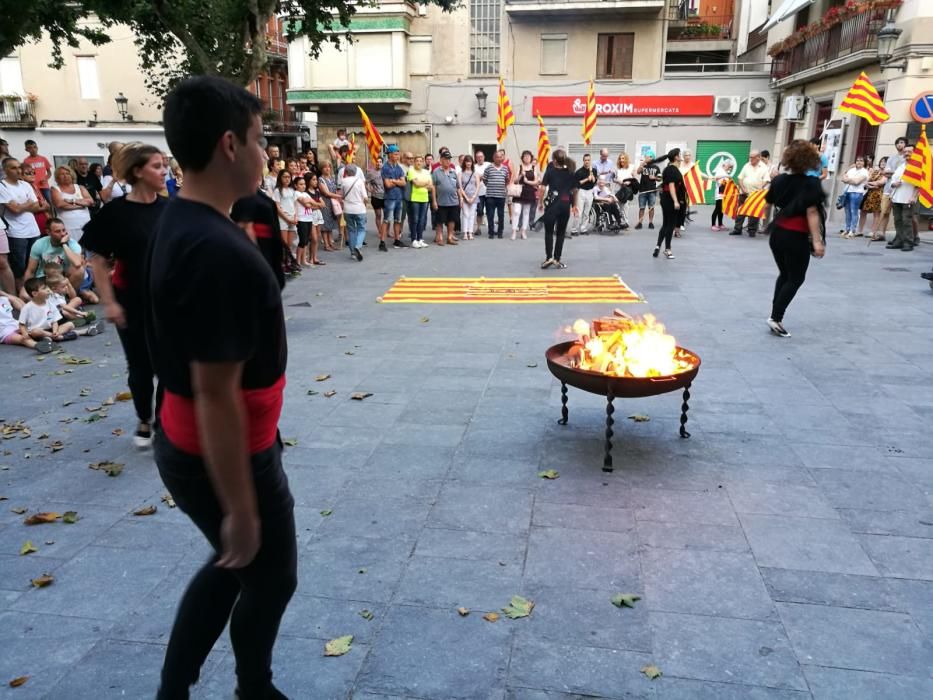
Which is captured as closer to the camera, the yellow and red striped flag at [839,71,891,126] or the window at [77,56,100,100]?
the yellow and red striped flag at [839,71,891,126]

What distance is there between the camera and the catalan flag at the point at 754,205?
15.9m

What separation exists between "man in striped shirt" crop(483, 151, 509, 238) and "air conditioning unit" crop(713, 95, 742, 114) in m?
15.3

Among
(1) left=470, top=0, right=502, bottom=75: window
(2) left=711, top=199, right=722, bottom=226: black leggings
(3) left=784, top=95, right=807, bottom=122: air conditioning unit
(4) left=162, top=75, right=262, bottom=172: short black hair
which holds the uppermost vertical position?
(1) left=470, top=0, right=502, bottom=75: window

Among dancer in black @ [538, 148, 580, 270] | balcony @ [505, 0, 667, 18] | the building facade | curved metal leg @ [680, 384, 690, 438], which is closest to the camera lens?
curved metal leg @ [680, 384, 690, 438]

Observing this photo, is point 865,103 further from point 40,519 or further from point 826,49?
point 40,519

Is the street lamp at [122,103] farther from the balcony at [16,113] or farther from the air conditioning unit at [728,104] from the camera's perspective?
the air conditioning unit at [728,104]

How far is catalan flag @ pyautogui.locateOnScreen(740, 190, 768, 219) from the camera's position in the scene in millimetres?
15931

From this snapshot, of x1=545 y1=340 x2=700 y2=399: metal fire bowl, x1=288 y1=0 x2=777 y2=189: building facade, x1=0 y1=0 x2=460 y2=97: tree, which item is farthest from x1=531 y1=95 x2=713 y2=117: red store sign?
x1=545 y1=340 x2=700 y2=399: metal fire bowl

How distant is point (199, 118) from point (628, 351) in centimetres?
351

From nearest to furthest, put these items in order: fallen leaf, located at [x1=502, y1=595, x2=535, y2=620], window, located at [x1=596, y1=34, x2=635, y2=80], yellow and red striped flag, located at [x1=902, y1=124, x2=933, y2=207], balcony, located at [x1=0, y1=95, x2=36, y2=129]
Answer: fallen leaf, located at [x1=502, y1=595, x2=535, y2=620] < yellow and red striped flag, located at [x1=902, y1=124, x2=933, y2=207] < window, located at [x1=596, y1=34, x2=635, y2=80] < balcony, located at [x1=0, y1=95, x2=36, y2=129]

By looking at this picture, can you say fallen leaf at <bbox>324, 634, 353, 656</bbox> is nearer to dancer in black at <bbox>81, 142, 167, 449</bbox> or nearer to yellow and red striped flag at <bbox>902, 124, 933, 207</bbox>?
dancer in black at <bbox>81, 142, 167, 449</bbox>

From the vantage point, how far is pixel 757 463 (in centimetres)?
462

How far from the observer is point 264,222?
17.7 feet

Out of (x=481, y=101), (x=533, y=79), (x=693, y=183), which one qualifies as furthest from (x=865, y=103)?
(x=481, y=101)
